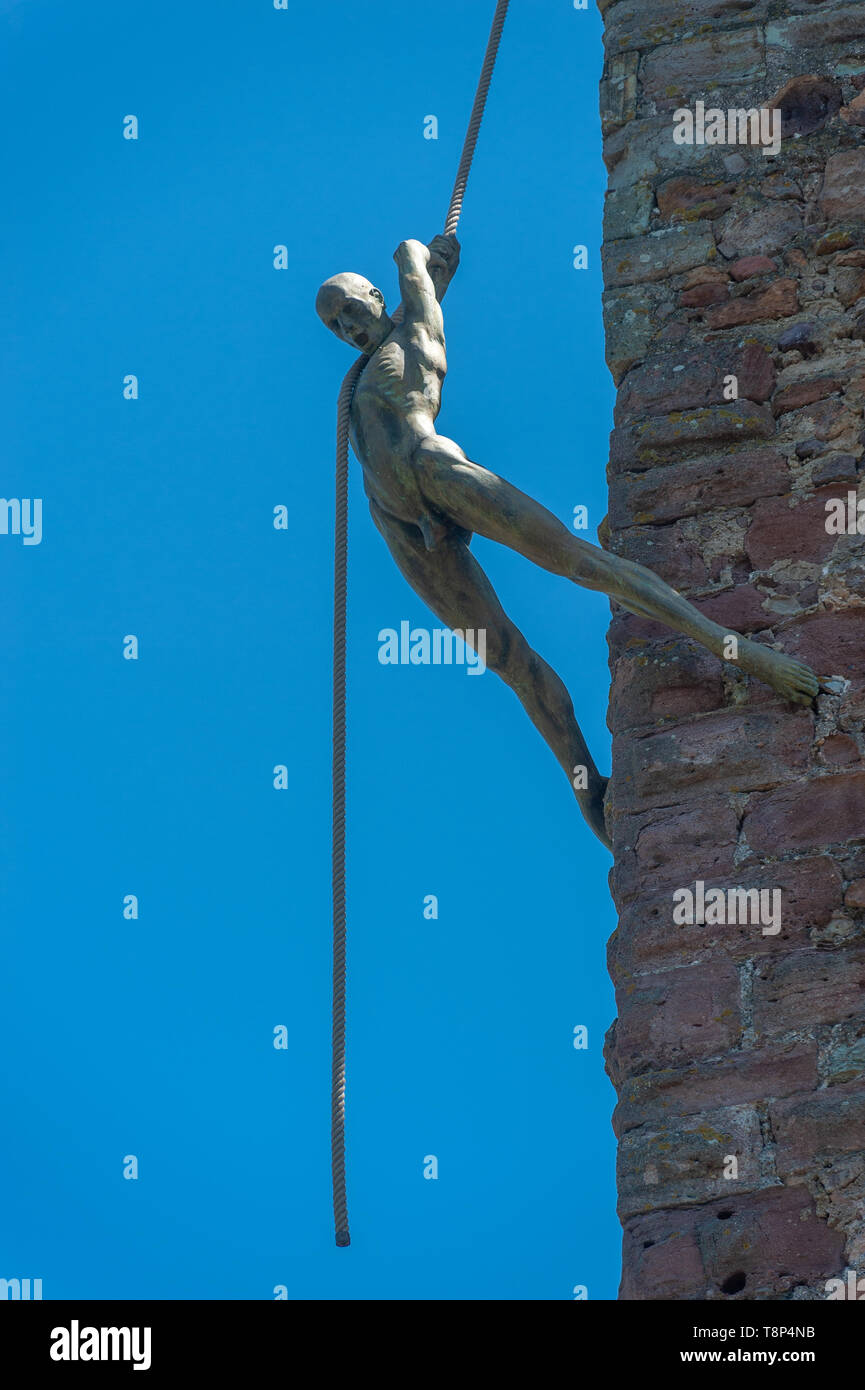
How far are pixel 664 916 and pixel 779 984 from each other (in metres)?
0.33

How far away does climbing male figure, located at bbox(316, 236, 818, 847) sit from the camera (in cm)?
619

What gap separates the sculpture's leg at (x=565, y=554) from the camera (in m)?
5.79

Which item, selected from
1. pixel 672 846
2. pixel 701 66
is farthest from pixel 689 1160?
pixel 701 66

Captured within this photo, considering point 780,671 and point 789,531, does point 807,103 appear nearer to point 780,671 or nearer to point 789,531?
point 789,531

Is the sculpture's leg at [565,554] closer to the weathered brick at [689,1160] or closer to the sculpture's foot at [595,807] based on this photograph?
the sculpture's foot at [595,807]

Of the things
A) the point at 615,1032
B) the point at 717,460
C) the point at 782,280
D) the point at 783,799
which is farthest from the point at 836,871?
the point at 782,280

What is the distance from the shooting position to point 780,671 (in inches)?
227

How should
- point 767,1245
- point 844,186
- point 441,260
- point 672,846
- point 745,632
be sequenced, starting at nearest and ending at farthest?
point 767,1245, point 672,846, point 745,632, point 844,186, point 441,260

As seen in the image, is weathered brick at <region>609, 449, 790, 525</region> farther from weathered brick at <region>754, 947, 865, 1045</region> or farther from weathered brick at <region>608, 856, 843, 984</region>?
weathered brick at <region>754, 947, 865, 1045</region>

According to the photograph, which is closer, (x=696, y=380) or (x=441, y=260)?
(x=696, y=380)

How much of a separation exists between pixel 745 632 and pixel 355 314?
151 centimetres

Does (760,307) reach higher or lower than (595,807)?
higher

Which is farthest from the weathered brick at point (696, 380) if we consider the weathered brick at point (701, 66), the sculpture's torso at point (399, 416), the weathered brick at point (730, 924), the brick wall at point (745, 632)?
the weathered brick at point (730, 924)

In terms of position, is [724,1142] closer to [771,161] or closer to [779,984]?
[779,984]
